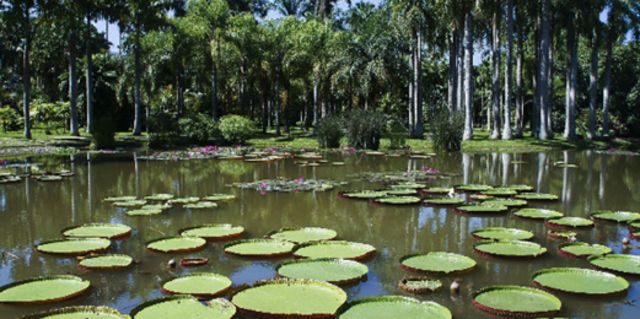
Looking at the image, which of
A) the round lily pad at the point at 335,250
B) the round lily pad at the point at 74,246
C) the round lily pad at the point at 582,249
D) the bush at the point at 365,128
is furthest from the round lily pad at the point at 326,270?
the bush at the point at 365,128

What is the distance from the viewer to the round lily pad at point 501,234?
820 centimetres

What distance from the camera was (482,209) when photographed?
10.4 meters

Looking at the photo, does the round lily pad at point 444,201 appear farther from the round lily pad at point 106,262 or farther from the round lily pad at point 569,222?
the round lily pad at point 106,262

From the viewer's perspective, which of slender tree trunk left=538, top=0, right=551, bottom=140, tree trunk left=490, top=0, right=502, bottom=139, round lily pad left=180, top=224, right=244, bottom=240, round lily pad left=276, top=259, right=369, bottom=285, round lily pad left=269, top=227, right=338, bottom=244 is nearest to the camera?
round lily pad left=276, top=259, right=369, bottom=285

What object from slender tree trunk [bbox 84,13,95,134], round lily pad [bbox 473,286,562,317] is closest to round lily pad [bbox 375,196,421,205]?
round lily pad [bbox 473,286,562,317]

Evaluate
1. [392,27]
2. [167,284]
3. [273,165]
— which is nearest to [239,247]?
[167,284]

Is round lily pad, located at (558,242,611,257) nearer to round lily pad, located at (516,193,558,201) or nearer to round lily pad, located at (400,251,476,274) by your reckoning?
round lily pad, located at (400,251,476,274)

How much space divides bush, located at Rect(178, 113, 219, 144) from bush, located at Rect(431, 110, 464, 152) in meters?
12.6

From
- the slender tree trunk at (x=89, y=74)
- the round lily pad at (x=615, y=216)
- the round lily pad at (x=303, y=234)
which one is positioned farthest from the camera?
the slender tree trunk at (x=89, y=74)

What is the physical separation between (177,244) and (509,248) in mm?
4634

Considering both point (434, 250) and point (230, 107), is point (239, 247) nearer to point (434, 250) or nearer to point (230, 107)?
point (434, 250)

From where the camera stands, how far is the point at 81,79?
42.2 m

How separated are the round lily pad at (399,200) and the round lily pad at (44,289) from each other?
21.8ft

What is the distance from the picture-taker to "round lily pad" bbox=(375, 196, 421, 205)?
11.3 meters
